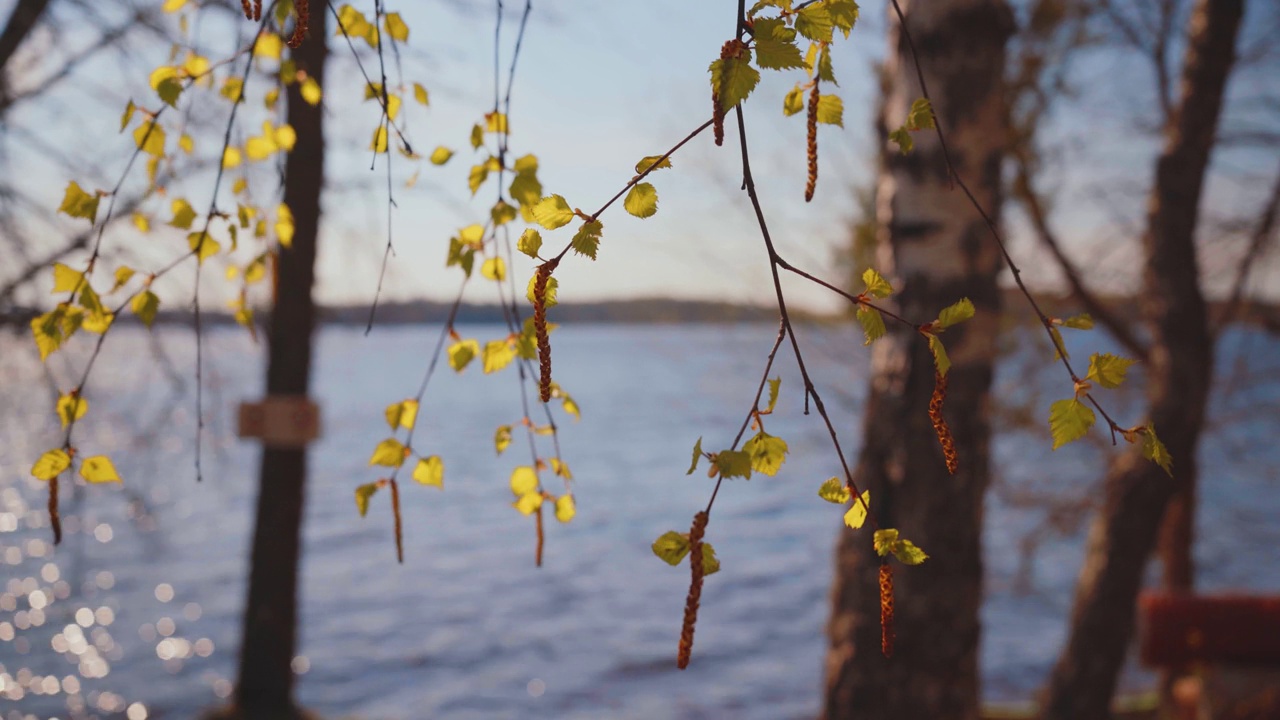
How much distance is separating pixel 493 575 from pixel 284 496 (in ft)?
19.8

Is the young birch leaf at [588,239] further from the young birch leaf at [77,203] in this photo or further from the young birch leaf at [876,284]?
the young birch leaf at [77,203]

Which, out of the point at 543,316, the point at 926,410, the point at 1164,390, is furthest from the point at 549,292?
the point at 1164,390

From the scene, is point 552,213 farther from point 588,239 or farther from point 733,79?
Answer: point 733,79

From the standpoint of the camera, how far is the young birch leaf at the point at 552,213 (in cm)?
69

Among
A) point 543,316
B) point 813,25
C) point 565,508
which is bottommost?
point 565,508

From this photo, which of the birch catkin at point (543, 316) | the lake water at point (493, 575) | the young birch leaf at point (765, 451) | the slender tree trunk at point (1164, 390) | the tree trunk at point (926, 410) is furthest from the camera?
the lake water at point (493, 575)

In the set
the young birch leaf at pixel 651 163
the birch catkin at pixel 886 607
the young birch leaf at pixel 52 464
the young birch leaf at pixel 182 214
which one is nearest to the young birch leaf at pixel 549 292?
the young birch leaf at pixel 651 163

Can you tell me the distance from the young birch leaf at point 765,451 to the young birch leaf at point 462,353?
49 centimetres

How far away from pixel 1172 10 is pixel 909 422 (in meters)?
3.93

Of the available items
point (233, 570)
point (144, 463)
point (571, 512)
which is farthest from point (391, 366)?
point (571, 512)

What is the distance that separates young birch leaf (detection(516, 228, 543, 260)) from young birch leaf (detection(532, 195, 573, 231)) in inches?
0.5

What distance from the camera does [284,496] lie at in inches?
174

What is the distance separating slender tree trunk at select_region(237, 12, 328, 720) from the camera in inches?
166

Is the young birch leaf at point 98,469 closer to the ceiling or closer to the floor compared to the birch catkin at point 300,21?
closer to the floor
